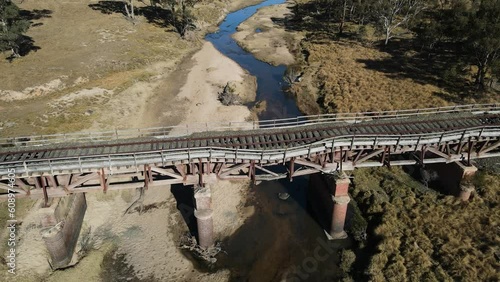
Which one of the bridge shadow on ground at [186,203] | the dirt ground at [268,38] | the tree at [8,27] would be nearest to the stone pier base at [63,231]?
the bridge shadow on ground at [186,203]

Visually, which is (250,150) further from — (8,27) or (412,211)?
(8,27)

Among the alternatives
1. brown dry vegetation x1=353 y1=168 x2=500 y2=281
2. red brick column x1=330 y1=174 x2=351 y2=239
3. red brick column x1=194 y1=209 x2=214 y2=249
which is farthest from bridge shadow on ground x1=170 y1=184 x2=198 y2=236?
brown dry vegetation x1=353 y1=168 x2=500 y2=281

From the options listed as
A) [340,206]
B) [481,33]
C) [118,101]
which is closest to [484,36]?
[481,33]

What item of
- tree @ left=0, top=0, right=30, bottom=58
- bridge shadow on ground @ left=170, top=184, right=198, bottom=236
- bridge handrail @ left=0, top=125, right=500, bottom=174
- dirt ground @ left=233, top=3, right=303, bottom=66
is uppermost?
tree @ left=0, top=0, right=30, bottom=58

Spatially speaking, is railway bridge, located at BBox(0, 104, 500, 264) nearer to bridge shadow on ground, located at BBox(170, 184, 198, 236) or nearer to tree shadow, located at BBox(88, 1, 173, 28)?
bridge shadow on ground, located at BBox(170, 184, 198, 236)

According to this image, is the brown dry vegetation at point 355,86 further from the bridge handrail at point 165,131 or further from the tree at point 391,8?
the tree at point 391,8

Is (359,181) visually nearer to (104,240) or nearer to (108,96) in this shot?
(104,240)
